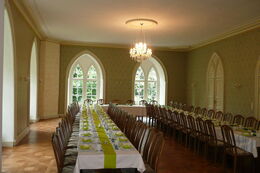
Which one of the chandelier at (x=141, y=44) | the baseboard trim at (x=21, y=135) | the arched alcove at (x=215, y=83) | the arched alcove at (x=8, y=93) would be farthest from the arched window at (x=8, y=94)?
the arched alcove at (x=215, y=83)

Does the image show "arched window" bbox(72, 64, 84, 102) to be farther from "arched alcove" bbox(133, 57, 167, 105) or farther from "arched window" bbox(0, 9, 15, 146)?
"arched window" bbox(0, 9, 15, 146)

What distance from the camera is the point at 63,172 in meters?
3.34

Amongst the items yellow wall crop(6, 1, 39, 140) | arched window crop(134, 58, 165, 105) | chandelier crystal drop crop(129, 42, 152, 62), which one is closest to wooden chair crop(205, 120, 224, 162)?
chandelier crystal drop crop(129, 42, 152, 62)

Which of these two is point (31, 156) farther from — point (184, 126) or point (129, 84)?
point (129, 84)

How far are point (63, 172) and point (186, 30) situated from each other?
Answer: 7.47 m

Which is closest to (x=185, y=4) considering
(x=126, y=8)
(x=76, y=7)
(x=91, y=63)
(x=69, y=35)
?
(x=126, y=8)

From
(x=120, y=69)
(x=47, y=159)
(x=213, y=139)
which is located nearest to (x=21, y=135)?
(x=47, y=159)

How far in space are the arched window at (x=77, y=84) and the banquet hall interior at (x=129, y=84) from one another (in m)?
0.06

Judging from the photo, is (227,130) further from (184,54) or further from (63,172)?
(184,54)

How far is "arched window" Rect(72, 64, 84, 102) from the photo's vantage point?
13938 mm

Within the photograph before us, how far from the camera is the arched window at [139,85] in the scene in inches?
576

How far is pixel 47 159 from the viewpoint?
18.4 feet

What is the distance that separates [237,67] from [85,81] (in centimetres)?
810

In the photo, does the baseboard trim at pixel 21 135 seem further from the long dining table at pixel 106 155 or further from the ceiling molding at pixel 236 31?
→ the ceiling molding at pixel 236 31
